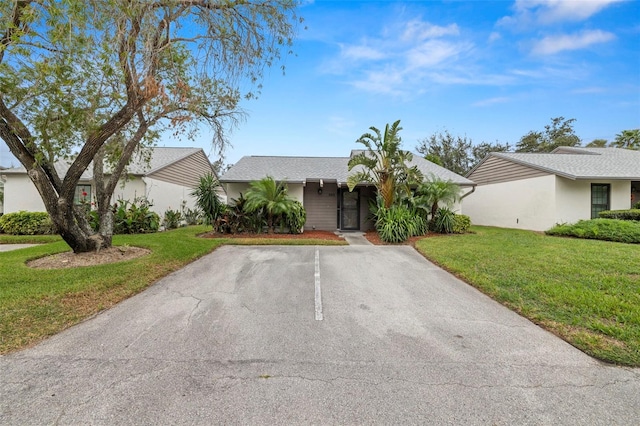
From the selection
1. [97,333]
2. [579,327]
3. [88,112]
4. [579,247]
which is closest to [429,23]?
[579,247]

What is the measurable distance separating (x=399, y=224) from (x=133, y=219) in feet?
35.8

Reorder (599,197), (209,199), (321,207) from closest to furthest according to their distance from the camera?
1. (209,199)
2. (599,197)
3. (321,207)

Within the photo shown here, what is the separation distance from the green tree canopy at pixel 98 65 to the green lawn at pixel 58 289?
1469mm

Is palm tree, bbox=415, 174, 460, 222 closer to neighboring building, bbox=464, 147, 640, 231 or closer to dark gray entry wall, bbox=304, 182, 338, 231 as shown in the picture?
dark gray entry wall, bbox=304, 182, 338, 231

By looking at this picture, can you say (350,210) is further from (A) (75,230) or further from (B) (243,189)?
(A) (75,230)

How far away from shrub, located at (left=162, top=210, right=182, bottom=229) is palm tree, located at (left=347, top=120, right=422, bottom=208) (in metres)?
9.30

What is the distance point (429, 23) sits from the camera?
911cm

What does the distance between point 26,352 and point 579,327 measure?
6.05m

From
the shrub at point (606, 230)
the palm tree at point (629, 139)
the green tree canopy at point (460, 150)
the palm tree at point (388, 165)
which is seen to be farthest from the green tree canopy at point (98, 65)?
the palm tree at point (629, 139)

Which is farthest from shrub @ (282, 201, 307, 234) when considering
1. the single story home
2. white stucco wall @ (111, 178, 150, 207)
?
white stucco wall @ (111, 178, 150, 207)

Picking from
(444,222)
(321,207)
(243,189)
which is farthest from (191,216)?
(444,222)

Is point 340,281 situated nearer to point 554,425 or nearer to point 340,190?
point 554,425

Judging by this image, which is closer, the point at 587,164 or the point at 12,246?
the point at 12,246

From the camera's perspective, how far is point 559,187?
12.7 metres
